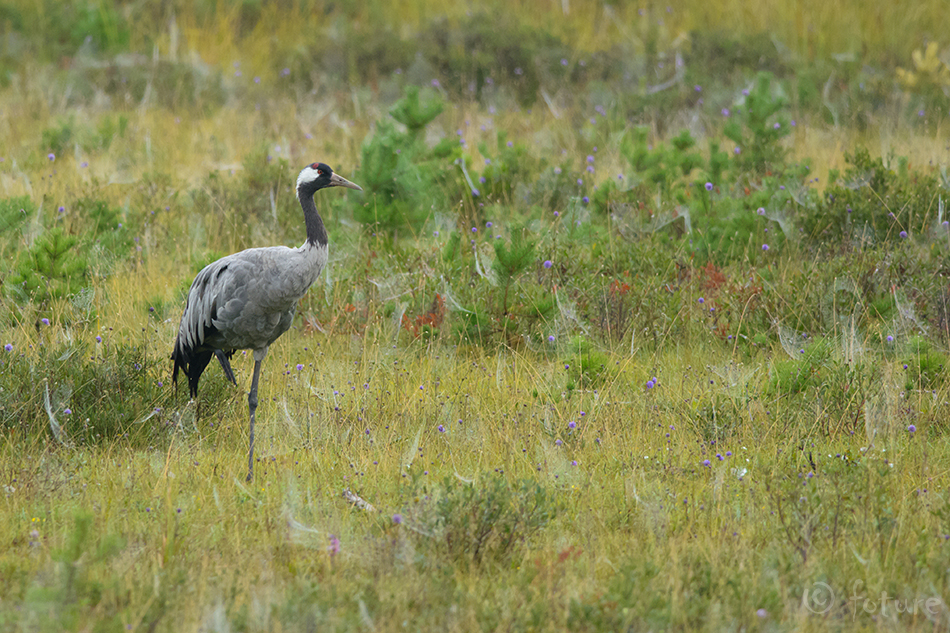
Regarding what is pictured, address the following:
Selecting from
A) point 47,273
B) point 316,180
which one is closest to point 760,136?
point 316,180

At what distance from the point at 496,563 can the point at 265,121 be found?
8.39m

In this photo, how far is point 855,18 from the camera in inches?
537

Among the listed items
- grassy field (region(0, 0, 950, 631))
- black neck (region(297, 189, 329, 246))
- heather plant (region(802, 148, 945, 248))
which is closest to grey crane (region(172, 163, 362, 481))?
black neck (region(297, 189, 329, 246))

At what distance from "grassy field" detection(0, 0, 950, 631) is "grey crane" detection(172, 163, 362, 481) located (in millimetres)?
265

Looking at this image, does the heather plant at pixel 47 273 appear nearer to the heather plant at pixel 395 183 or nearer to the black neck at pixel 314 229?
the black neck at pixel 314 229

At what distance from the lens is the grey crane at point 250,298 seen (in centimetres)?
492

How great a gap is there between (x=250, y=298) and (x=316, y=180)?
0.86 m

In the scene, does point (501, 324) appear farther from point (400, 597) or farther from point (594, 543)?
point (400, 597)

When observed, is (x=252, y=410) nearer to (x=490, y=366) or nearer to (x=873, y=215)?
(x=490, y=366)

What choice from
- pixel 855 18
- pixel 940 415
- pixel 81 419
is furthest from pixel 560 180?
pixel 855 18

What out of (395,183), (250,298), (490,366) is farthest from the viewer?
(395,183)

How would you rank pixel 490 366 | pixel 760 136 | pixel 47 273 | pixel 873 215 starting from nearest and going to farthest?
pixel 490 366
pixel 47 273
pixel 873 215
pixel 760 136

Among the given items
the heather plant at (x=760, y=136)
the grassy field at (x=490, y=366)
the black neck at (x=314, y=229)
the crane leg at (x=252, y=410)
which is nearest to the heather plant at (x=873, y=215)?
the grassy field at (x=490, y=366)

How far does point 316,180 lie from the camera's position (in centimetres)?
537
